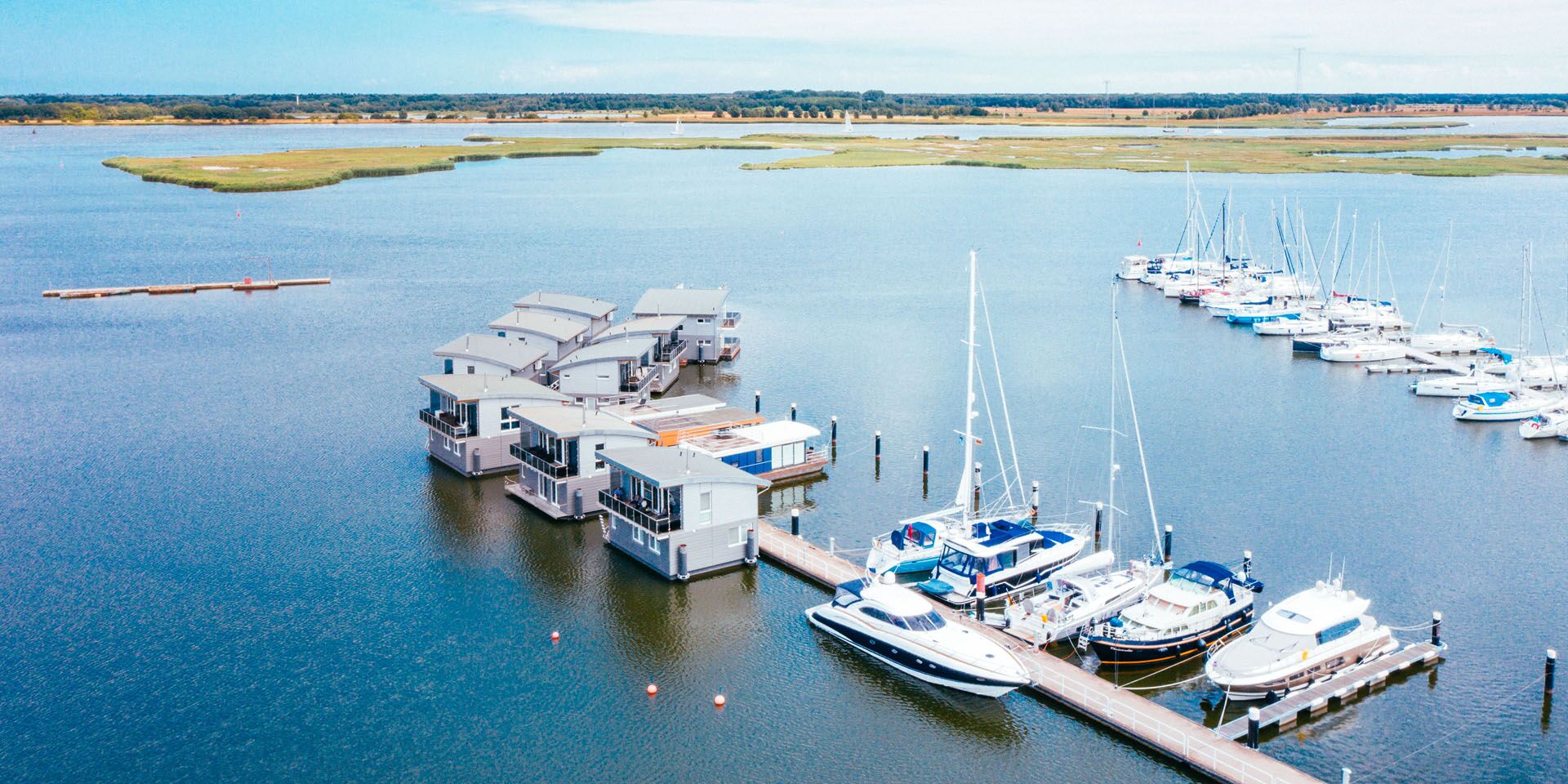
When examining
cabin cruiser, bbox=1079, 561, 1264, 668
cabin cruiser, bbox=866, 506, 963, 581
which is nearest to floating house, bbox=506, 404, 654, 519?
cabin cruiser, bbox=866, 506, 963, 581

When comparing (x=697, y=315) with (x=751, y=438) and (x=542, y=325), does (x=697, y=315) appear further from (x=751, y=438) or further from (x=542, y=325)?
(x=751, y=438)

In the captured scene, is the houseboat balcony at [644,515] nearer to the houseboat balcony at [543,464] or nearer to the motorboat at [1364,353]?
the houseboat balcony at [543,464]

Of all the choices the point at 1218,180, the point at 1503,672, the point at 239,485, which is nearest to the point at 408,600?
the point at 239,485

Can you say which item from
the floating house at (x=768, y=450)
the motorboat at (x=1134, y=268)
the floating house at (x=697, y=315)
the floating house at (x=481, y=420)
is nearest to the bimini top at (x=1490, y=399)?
the floating house at (x=768, y=450)

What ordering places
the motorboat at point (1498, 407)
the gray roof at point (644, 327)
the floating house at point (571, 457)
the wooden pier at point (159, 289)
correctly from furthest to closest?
the wooden pier at point (159, 289) < the gray roof at point (644, 327) < the motorboat at point (1498, 407) < the floating house at point (571, 457)

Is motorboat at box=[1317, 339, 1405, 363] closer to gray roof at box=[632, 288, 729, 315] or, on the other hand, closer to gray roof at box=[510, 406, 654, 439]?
gray roof at box=[632, 288, 729, 315]

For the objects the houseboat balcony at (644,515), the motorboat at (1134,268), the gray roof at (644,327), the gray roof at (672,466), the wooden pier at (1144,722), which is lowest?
the wooden pier at (1144,722)

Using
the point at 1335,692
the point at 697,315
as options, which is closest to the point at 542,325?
the point at 697,315
